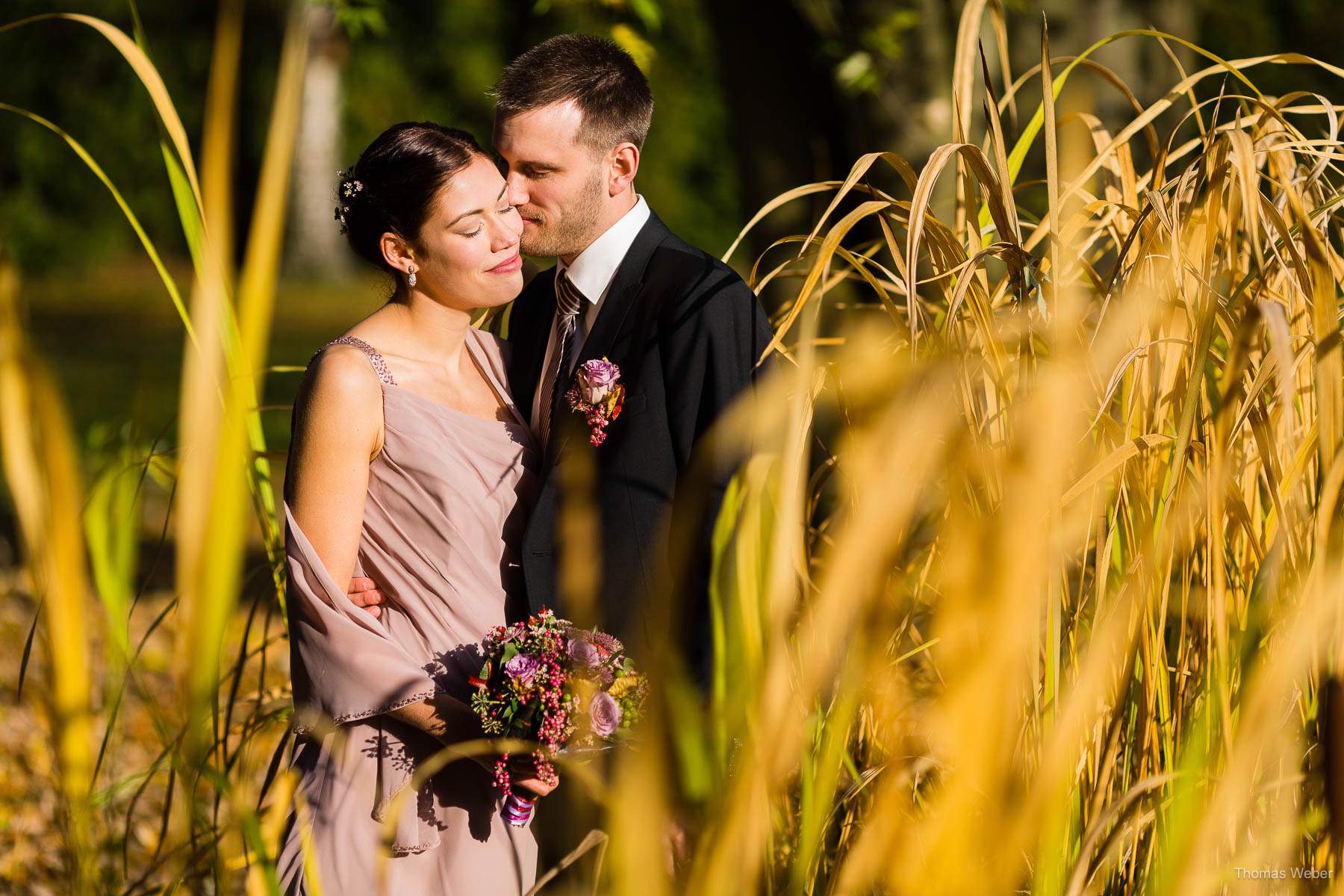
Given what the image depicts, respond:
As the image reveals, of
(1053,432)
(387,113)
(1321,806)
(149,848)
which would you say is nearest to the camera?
(1053,432)

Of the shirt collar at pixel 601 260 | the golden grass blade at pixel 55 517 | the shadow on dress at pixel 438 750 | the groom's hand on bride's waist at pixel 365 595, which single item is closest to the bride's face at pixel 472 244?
the shirt collar at pixel 601 260

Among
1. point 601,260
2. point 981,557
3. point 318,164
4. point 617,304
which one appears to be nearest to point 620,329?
point 617,304

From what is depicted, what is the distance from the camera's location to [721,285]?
5.84ft

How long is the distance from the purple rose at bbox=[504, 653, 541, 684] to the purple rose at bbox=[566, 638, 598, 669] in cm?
8

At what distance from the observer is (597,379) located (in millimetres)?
1709

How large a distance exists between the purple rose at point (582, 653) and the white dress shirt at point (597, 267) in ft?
1.90

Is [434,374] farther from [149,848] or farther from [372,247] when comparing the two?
[149,848]

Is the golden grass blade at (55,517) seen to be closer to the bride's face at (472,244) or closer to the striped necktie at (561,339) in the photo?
the bride's face at (472,244)

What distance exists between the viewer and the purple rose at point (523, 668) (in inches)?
58.9

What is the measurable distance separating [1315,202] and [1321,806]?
906 mm

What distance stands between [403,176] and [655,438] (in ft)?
1.99

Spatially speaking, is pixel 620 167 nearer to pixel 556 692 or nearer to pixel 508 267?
pixel 508 267

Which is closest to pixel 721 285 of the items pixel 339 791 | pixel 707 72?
pixel 339 791

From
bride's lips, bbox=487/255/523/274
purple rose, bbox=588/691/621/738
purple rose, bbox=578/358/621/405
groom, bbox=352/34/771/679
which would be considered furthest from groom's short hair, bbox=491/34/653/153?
purple rose, bbox=588/691/621/738
